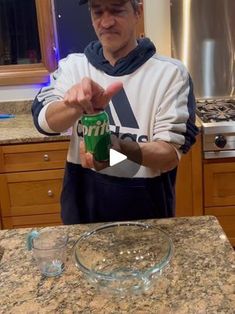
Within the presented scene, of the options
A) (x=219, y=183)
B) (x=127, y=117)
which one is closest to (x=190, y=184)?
(x=219, y=183)

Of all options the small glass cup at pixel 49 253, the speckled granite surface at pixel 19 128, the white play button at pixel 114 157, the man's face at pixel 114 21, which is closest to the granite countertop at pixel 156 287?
the small glass cup at pixel 49 253

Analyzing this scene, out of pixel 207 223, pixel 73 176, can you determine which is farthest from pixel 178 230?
pixel 73 176

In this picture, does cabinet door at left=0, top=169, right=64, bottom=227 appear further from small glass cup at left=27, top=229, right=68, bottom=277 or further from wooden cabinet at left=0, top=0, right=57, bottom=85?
small glass cup at left=27, top=229, right=68, bottom=277

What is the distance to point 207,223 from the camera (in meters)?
1.35

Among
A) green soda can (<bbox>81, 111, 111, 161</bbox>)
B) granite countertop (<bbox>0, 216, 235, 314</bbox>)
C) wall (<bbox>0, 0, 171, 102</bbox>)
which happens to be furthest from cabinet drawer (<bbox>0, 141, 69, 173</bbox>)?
green soda can (<bbox>81, 111, 111, 161</bbox>)

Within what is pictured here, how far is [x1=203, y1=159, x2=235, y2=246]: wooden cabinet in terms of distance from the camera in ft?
8.53

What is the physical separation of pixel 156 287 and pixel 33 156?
5.81 ft

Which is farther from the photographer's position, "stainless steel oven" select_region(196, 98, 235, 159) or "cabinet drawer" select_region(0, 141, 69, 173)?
"cabinet drawer" select_region(0, 141, 69, 173)

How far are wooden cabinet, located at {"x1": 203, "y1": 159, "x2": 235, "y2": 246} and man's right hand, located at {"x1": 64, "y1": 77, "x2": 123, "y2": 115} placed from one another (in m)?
1.50

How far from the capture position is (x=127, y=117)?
148cm

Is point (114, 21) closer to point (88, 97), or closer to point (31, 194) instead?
point (88, 97)

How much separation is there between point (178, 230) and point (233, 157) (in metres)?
1.37

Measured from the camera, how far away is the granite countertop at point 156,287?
99 centimetres

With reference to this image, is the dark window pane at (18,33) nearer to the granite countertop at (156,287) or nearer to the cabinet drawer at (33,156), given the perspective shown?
the cabinet drawer at (33,156)
